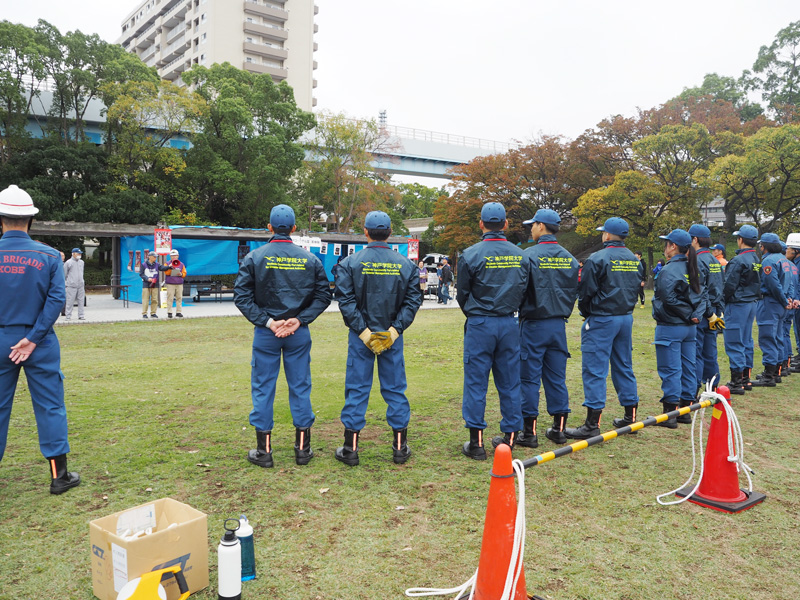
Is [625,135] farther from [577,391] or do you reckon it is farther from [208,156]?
[577,391]

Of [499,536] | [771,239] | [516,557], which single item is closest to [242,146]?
[771,239]

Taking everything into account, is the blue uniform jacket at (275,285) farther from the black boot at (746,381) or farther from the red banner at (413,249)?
the red banner at (413,249)

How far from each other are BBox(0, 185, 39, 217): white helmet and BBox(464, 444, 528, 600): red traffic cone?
3.70 meters

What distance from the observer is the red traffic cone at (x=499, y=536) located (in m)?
2.61

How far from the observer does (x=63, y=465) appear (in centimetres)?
405

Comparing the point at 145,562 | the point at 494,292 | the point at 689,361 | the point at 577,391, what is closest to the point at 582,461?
the point at 494,292

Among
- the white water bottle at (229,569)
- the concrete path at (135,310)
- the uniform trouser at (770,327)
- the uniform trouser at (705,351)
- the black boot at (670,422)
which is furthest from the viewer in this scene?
the concrete path at (135,310)

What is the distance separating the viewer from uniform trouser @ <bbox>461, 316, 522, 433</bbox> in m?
4.75

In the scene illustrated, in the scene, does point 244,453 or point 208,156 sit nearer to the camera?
point 244,453

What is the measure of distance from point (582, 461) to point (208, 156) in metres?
30.1

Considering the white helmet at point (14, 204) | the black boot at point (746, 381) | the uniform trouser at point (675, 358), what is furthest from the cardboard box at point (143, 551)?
the black boot at point (746, 381)

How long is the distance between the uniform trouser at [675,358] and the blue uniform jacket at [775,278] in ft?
8.99

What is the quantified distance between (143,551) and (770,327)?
8.79m

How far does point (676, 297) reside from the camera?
599cm
